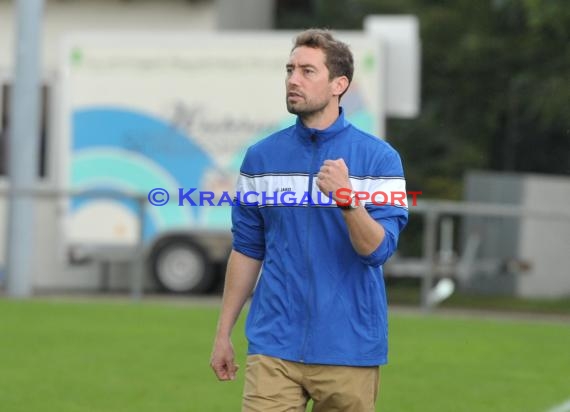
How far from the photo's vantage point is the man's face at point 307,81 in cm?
557

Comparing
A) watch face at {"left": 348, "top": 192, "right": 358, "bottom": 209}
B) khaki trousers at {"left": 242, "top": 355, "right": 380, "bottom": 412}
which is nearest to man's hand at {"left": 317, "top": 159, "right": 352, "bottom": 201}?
watch face at {"left": 348, "top": 192, "right": 358, "bottom": 209}

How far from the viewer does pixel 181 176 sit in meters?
21.2

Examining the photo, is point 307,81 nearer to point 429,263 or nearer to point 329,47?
point 329,47

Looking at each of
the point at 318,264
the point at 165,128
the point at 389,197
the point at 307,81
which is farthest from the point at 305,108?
the point at 165,128

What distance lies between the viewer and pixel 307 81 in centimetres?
558

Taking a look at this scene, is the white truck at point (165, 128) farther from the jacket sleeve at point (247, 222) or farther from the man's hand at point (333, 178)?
the man's hand at point (333, 178)

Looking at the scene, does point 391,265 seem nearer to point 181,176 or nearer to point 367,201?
point 181,176

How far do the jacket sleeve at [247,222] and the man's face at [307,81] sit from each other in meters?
0.30

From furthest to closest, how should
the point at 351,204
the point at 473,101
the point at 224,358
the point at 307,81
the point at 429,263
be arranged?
the point at 473,101
the point at 429,263
the point at 224,358
the point at 307,81
the point at 351,204

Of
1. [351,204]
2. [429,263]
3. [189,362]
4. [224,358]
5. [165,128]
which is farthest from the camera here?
[165,128]

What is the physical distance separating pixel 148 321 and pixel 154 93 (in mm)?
6305

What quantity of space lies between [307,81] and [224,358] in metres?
1.06

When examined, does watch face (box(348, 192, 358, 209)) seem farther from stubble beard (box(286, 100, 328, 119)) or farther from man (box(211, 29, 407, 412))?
stubble beard (box(286, 100, 328, 119))

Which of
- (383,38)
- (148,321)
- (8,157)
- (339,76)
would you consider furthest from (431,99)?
(339,76)
